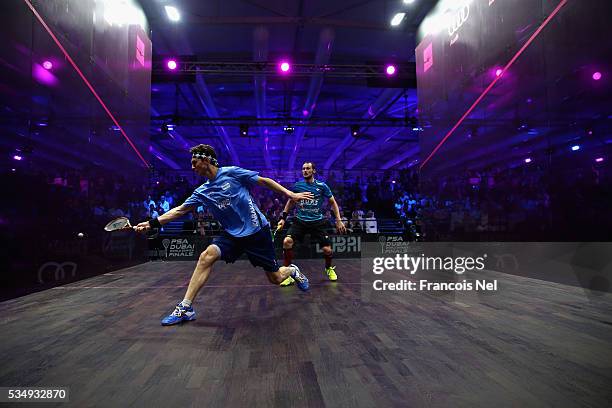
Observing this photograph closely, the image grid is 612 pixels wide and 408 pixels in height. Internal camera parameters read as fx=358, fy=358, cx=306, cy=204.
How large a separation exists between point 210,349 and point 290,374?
21.6 inches

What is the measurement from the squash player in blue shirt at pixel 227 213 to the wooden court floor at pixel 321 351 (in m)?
0.35

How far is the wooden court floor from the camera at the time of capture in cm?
133

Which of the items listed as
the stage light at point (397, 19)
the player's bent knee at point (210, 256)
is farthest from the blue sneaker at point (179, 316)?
the stage light at point (397, 19)

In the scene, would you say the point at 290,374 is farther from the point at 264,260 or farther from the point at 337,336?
the point at 264,260

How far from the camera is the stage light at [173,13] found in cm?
639

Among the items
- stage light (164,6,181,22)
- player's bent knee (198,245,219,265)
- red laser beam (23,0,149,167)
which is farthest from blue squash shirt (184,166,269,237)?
stage light (164,6,181,22)

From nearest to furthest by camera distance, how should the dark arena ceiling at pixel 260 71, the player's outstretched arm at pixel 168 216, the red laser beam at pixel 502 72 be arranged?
1. the player's outstretched arm at pixel 168 216
2. the red laser beam at pixel 502 72
3. the dark arena ceiling at pixel 260 71

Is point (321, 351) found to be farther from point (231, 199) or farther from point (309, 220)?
point (309, 220)

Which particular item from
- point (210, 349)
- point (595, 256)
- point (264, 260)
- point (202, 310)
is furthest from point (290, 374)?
point (595, 256)

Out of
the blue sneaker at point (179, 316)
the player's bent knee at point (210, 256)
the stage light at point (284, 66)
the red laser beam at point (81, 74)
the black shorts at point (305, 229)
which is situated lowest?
the blue sneaker at point (179, 316)

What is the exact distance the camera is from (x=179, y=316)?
2.42 m

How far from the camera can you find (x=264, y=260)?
277 cm

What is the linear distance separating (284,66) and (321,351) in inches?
263

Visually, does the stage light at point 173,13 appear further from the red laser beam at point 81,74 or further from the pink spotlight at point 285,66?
the red laser beam at point 81,74
